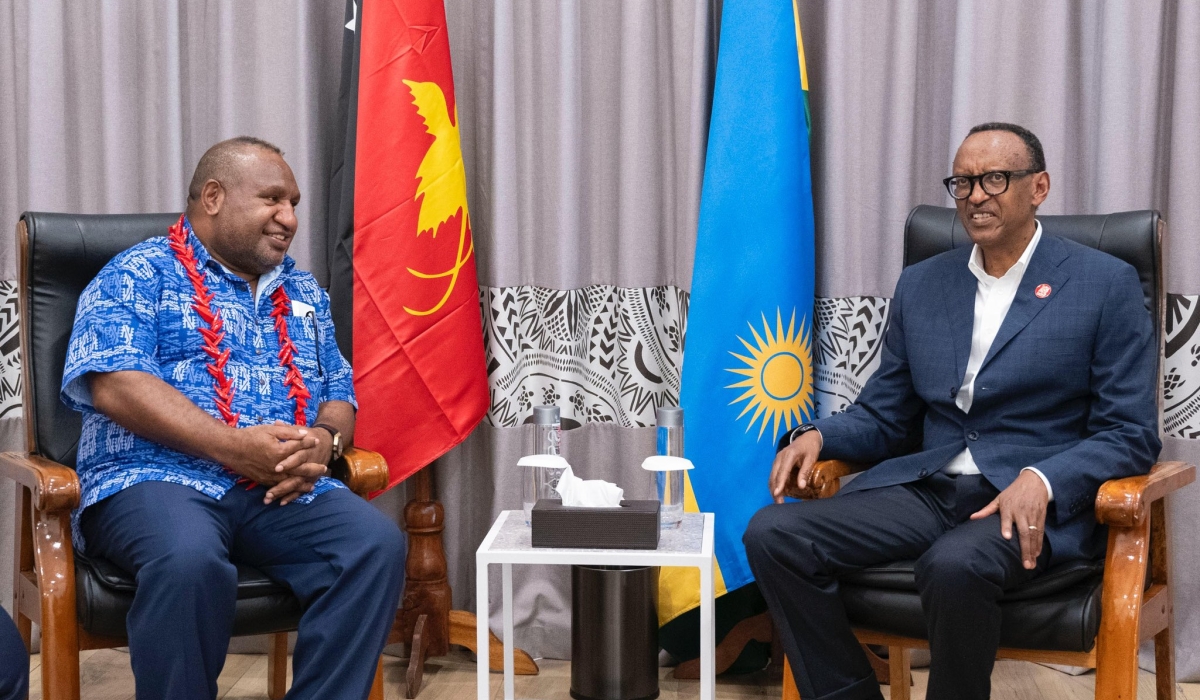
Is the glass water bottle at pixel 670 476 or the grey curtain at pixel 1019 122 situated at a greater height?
the grey curtain at pixel 1019 122

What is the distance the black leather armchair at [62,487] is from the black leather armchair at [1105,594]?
985 millimetres

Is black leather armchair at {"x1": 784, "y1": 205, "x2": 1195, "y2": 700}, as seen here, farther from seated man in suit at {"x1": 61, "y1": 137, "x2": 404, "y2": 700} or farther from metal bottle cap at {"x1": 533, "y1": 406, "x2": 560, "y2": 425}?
seated man in suit at {"x1": 61, "y1": 137, "x2": 404, "y2": 700}

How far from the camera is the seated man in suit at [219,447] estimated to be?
76.8 inches

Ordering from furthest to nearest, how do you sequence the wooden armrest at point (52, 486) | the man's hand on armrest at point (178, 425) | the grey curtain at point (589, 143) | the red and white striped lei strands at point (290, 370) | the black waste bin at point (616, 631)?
the grey curtain at point (589, 143) < the black waste bin at point (616, 631) < the red and white striped lei strands at point (290, 370) < the man's hand on armrest at point (178, 425) < the wooden armrest at point (52, 486)

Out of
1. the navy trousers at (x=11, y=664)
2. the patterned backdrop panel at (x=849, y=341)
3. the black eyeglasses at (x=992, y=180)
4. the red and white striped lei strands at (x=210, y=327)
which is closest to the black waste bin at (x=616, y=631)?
the patterned backdrop panel at (x=849, y=341)

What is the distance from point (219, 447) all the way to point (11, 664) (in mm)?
547

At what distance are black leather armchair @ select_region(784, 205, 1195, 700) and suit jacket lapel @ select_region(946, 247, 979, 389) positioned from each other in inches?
11.4

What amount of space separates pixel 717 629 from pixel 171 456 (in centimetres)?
132

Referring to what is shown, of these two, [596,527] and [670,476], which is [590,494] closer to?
[596,527]

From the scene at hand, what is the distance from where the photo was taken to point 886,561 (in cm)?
212

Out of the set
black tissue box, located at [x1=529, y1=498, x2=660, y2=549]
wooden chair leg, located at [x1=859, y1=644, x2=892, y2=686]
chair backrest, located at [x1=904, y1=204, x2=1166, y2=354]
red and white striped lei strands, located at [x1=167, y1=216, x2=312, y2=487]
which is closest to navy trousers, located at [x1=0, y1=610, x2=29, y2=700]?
red and white striped lei strands, located at [x1=167, y1=216, x2=312, y2=487]

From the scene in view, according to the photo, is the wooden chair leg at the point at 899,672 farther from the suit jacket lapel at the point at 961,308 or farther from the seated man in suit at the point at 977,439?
the suit jacket lapel at the point at 961,308

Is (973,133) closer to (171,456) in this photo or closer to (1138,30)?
(1138,30)

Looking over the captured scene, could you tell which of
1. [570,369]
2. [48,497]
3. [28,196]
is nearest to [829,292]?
[570,369]
